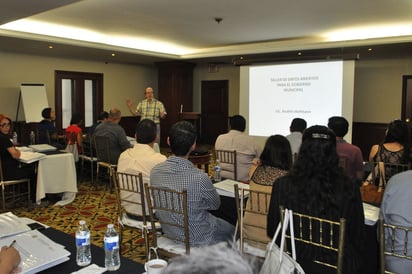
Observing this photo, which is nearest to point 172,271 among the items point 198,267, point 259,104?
point 198,267

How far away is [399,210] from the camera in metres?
1.89

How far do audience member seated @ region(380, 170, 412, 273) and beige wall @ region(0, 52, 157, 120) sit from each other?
8.64 metres

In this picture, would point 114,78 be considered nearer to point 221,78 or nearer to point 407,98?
point 221,78

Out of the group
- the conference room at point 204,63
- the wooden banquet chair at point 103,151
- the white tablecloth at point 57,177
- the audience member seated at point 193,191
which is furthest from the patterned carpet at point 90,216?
the audience member seated at point 193,191

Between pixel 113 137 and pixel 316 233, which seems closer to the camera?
pixel 316 233

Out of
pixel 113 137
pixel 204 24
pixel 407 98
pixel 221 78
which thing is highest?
pixel 204 24

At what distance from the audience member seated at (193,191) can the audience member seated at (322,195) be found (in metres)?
0.53

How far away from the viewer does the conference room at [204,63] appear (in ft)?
18.4

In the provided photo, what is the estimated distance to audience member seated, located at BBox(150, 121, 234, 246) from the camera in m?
2.34

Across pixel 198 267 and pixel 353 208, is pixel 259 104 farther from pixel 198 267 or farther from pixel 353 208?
pixel 198 267

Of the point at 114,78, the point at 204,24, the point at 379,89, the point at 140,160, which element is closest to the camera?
the point at 140,160

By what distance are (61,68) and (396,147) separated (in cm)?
840

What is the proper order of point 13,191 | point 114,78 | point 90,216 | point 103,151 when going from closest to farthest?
point 90,216
point 13,191
point 103,151
point 114,78

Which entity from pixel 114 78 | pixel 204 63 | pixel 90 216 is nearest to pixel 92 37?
pixel 114 78
